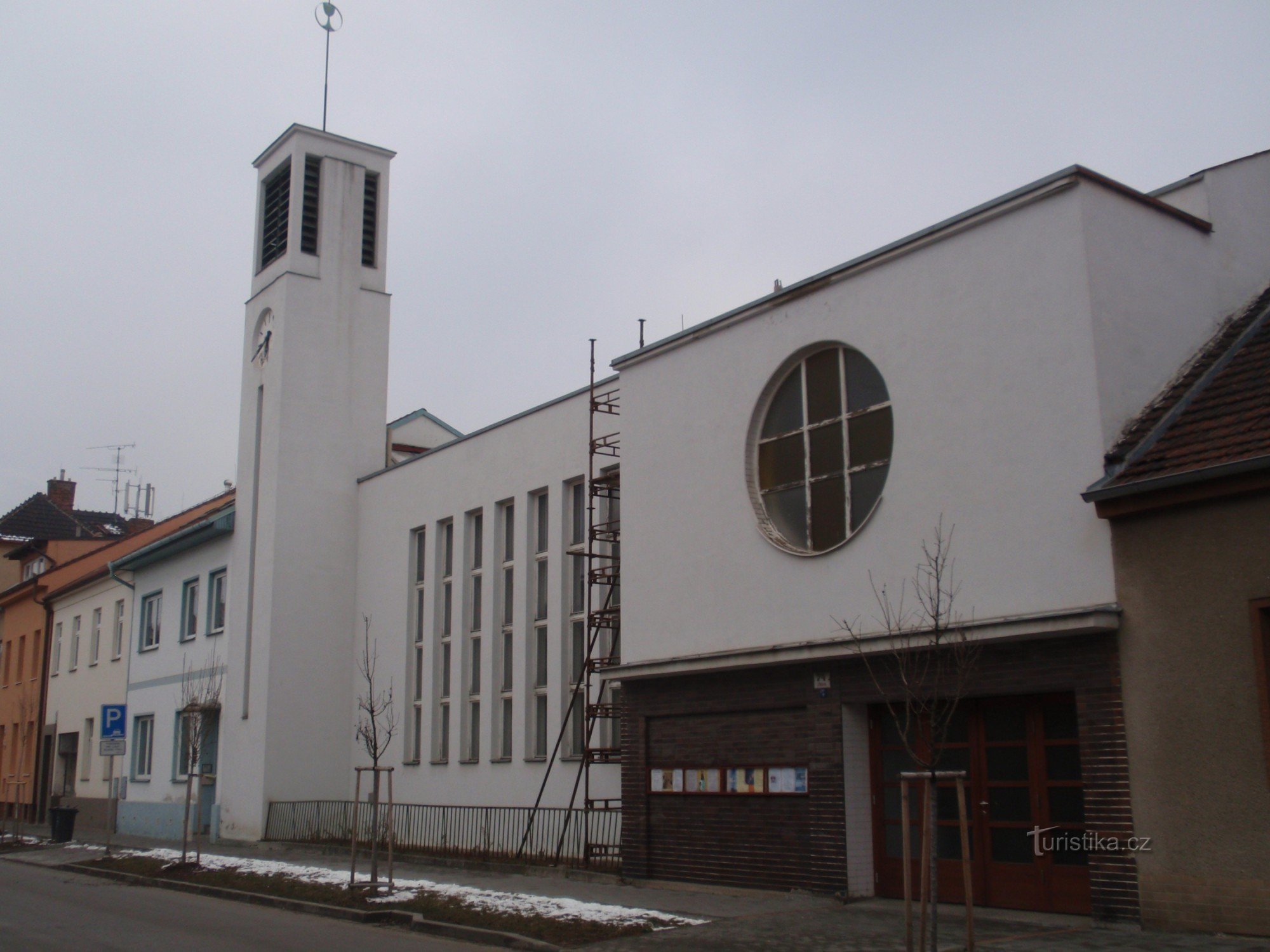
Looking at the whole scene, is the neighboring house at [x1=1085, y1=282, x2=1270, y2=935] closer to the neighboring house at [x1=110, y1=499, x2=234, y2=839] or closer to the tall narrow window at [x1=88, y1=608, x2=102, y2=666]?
the neighboring house at [x1=110, y1=499, x2=234, y2=839]

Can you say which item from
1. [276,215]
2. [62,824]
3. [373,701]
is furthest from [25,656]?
[373,701]

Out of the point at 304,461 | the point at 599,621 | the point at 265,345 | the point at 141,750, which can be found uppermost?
the point at 265,345

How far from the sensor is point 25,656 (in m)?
43.0

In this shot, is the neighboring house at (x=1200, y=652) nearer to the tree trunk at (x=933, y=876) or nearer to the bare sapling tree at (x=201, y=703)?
the tree trunk at (x=933, y=876)

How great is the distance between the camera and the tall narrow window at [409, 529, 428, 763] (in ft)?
84.2

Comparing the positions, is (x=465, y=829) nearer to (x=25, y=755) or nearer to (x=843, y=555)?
(x=843, y=555)

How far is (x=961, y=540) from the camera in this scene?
13508 millimetres

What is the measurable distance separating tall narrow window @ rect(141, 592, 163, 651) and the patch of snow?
13349mm

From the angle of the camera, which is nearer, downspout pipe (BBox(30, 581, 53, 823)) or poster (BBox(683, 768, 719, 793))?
poster (BBox(683, 768, 719, 793))

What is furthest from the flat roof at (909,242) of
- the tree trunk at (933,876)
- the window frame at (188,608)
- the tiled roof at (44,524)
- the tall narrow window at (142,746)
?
the tiled roof at (44,524)

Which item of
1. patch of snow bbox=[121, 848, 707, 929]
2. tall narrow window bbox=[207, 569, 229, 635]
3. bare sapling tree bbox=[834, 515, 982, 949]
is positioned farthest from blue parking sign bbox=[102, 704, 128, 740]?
bare sapling tree bbox=[834, 515, 982, 949]

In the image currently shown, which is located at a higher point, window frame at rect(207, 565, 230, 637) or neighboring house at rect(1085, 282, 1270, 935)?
window frame at rect(207, 565, 230, 637)

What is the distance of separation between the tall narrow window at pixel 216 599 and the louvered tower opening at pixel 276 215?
24.0 feet

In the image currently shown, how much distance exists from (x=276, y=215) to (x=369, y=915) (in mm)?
19670
